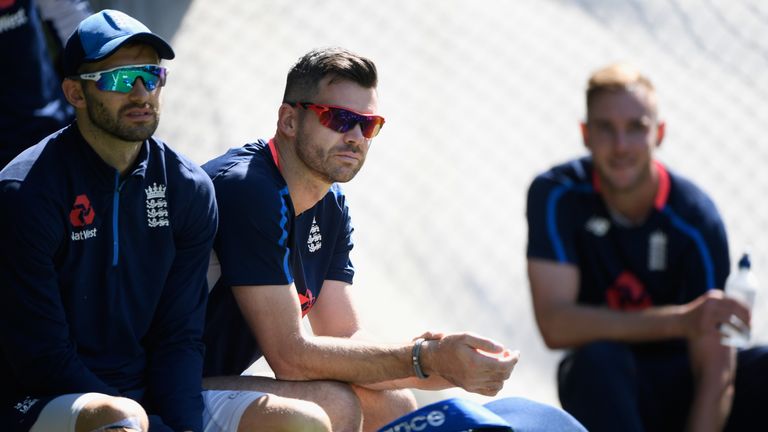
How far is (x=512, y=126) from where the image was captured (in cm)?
609

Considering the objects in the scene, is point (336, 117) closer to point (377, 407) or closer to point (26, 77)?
point (377, 407)

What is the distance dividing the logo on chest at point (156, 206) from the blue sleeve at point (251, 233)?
0.26 meters

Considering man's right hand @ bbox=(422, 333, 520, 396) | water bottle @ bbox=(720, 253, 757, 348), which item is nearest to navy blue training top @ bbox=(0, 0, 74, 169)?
man's right hand @ bbox=(422, 333, 520, 396)

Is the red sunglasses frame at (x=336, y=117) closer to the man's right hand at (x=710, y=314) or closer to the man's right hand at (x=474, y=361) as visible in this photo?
the man's right hand at (x=474, y=361)

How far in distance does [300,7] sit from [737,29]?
2.58 m

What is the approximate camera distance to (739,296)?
137 inches

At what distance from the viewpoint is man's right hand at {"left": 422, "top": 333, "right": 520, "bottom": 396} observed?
2.88 m

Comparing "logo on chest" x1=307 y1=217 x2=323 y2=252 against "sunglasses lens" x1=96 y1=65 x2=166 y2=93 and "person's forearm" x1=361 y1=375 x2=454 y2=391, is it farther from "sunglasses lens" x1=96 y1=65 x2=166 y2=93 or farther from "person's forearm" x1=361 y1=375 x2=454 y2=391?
"sunglasses lens" x1=96 y1=65 x2=166 y2=93

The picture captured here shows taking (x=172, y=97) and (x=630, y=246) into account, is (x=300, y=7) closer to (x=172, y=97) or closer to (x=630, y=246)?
(x=172, y=97)

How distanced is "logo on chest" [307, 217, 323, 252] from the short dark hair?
38cm

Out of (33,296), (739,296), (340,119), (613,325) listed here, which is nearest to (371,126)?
(340,119)

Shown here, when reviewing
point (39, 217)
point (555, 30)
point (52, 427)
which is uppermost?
point (555, 30)

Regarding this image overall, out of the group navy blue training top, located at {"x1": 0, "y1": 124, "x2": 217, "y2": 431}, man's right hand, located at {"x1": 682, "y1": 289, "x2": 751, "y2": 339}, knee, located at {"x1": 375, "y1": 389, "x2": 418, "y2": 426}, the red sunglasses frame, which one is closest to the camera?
navy blue training top, located at {"x1": 0, "y1": 124, "x2": 217, "y2": 431}

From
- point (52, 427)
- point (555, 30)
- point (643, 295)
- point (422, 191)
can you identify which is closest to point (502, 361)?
point (643, 295)
